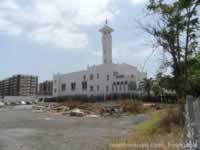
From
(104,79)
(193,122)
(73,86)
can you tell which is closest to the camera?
(193,122)

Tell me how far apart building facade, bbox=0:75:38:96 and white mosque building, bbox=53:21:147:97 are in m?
50.3

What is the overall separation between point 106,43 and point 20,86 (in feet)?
227

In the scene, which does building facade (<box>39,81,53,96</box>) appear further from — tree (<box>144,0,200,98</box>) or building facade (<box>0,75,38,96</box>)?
tree (<box>144,0,200,98</box>)

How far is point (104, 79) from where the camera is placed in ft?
241

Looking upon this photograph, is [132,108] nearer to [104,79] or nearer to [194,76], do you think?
[194,76]

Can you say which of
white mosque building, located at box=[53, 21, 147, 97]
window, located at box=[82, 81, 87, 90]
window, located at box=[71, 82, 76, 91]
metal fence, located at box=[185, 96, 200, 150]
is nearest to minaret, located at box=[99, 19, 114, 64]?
white mosque building, located at box=[53, 21, 147, 97]

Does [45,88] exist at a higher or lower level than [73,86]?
higher

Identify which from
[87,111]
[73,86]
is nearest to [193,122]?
[87,111]

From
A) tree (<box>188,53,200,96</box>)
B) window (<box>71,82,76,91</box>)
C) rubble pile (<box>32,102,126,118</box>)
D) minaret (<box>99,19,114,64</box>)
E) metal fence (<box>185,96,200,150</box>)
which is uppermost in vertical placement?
minaret (<box>99,19,114,64</box>)

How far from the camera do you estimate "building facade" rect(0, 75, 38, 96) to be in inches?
5202

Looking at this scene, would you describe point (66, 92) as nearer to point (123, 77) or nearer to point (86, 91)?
point (86, 91)

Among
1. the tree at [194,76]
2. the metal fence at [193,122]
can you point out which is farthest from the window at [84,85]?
the metal fence at [193,122]

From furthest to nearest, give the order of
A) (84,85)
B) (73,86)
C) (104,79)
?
(73,86)
(84,85)
(104,79)

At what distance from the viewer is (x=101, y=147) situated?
8219mm
